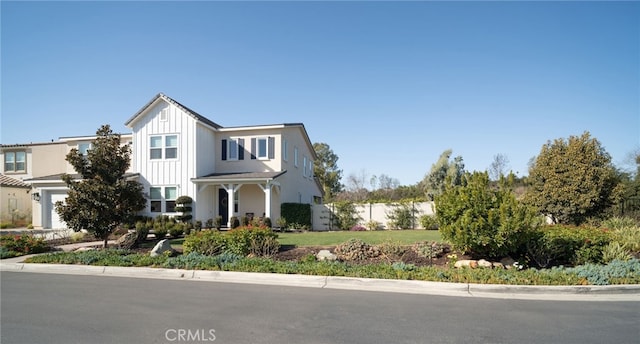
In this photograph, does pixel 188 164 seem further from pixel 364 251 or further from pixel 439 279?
pixel 439 279

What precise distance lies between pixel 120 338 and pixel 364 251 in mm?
7054

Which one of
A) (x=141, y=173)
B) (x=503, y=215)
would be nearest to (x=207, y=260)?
(x=503, y=215)

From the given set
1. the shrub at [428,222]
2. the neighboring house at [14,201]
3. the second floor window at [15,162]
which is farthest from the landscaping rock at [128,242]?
the second floor window at [15,162]

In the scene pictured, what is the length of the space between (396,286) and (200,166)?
1667cm

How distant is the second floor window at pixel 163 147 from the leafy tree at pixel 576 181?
19.7 m

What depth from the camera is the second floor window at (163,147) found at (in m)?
21.5

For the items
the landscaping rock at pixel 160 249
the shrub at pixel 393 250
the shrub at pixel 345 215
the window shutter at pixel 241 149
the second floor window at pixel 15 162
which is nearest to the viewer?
the shrub at pixel 393 250

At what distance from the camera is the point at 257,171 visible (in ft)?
74.4

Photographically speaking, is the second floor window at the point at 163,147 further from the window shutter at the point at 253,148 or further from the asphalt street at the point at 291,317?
the asphalt street at the point at 291,317

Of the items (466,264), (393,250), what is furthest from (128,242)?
(466,264)

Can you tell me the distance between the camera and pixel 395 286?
763 cm

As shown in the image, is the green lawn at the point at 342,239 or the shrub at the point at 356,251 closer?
the shrub at the point at 356,251

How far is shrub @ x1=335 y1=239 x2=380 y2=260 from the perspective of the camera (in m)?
10.4
